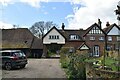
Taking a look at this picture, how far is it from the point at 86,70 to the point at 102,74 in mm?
2482

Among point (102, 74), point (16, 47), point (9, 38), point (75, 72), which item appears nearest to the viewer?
point (102, 74)

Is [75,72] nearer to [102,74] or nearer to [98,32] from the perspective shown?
[102,74]

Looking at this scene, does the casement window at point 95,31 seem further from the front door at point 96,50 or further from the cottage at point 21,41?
A: the cottage at point 21,41

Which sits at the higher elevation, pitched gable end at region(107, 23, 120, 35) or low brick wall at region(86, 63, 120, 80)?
pitched gable end at region(107, 23, 120, 35)

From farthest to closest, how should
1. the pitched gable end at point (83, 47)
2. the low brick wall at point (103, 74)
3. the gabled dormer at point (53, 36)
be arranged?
the gabled dormer at point (53, 36)
the pitched gable end at point (83, 47)
the low brick wall at point (103, 74)

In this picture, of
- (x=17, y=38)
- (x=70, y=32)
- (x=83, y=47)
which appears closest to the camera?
(x=17, y=38)

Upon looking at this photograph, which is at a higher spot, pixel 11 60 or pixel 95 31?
pixel 95 31

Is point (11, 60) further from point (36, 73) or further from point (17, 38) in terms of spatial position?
point (17, 38)

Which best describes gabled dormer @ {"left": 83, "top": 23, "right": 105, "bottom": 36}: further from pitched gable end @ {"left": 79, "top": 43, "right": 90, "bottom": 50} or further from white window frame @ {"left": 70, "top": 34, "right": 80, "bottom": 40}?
pitched gable end @ {"left": 79, "top": 43, "right": 90, "bottom": 50}

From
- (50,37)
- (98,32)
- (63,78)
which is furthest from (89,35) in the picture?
(63,78)

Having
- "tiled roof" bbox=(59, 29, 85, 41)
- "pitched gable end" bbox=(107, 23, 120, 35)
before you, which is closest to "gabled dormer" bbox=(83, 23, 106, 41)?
"tiled roof" bbox=(59, 29, 85, 41)

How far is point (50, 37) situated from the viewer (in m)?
55.5

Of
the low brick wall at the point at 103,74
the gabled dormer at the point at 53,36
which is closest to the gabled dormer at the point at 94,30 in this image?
the gabled dormer at the point at 53,36

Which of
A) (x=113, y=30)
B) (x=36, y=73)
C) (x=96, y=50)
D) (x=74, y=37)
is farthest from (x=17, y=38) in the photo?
(x=36, y=73)
